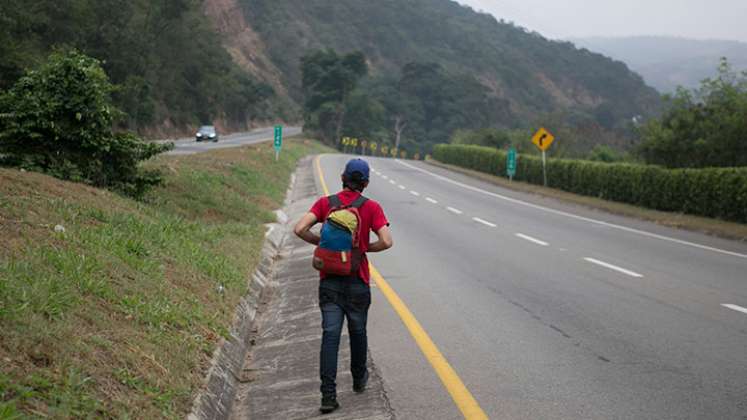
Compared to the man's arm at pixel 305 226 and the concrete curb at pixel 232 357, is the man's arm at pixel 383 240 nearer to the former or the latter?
the man's arm at pixel 305 226

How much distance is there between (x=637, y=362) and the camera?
6.68 metres

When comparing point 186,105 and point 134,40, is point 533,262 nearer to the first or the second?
point 134,40

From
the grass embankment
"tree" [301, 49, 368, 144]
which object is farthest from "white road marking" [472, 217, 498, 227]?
"tree" [301, 49, 368, 144]

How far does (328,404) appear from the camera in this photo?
17.7ft

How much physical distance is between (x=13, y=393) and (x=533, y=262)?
9.85 m

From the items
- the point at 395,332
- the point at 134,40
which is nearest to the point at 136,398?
the point at 395,332

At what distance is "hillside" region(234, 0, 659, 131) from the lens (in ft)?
451

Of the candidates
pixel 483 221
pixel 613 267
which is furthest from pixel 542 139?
pixel 613 267

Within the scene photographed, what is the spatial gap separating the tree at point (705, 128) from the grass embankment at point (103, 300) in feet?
71.7

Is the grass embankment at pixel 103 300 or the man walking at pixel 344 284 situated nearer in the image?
the grass embankment at pixel 103 300

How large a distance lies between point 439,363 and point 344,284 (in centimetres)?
159

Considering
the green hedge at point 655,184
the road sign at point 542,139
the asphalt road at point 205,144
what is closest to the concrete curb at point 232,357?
the green hedge at point 655,184

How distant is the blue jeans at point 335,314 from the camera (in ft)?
17.7

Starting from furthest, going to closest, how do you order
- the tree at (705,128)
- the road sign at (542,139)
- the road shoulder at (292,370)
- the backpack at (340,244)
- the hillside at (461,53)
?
1. the hillside at (461,53)
2. the road sign at (542,139)
3. the tree at (705,128)
4. the road shoulder at (292,370)
5. the backpack at (340,244)
